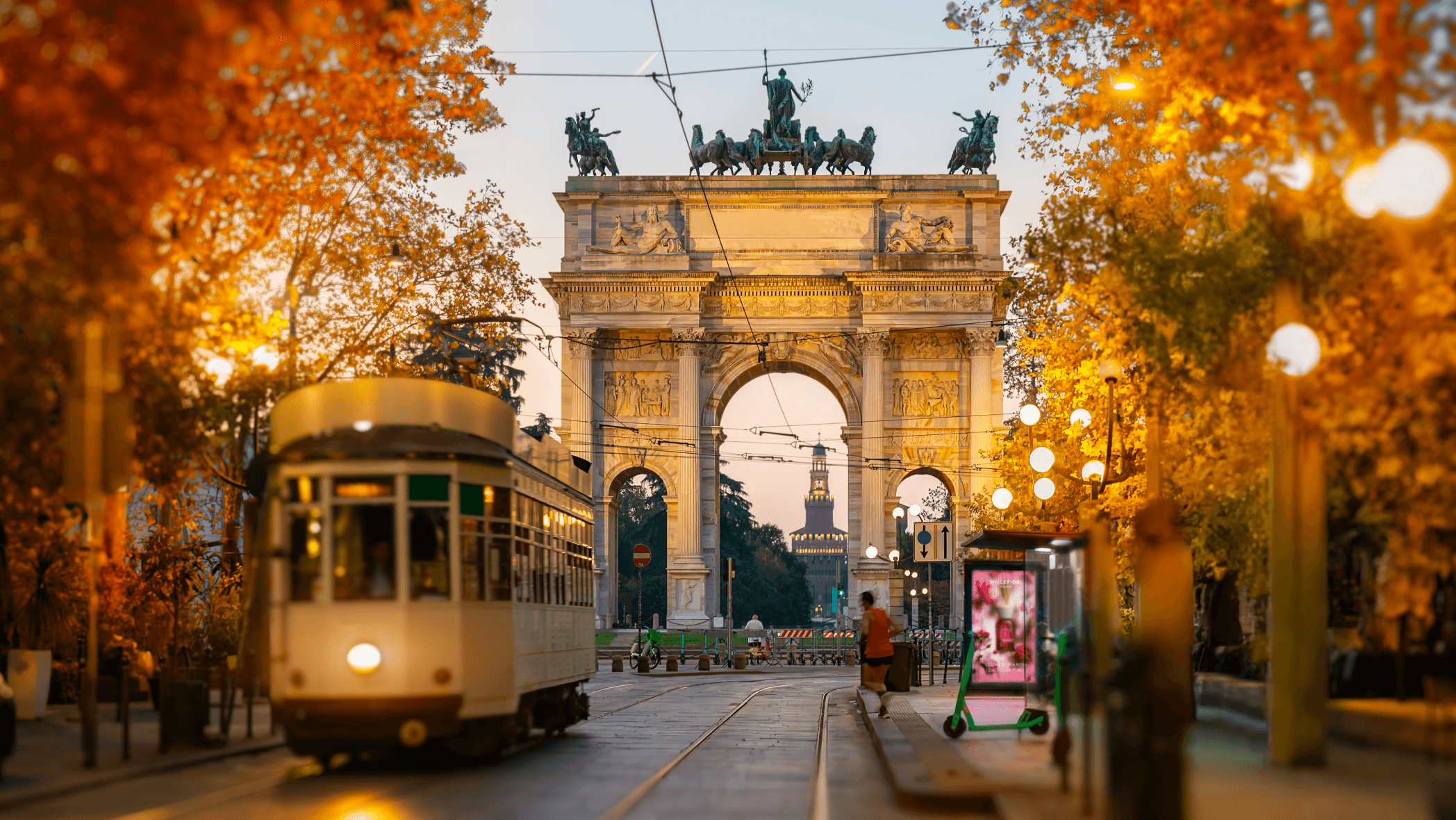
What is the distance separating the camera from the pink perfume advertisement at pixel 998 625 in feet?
62.0

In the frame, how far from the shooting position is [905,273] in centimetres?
A: 5431

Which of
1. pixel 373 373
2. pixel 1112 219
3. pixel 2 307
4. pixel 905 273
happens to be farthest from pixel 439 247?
pixel 905 273

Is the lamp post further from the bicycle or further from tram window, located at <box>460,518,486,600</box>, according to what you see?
the bicycle

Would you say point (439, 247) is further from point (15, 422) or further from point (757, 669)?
point (757, 669)

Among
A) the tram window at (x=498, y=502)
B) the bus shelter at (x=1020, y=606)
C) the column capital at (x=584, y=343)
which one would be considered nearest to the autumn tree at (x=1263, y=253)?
the bus shelter at (x=1020, y=606)

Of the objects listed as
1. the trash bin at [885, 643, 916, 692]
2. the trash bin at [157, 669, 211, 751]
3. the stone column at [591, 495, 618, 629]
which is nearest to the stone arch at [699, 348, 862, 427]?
the stone column at [591, 495, 618, 629]

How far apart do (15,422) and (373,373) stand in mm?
9647

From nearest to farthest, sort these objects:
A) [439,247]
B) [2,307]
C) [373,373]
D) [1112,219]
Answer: [2,307], [1112,219], [373,373], [439,247]

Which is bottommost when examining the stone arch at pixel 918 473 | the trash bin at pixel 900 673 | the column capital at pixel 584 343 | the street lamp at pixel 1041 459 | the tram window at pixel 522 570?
the trash bin at pixel 900 673

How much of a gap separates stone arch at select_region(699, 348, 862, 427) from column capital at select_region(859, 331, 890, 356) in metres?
1.84

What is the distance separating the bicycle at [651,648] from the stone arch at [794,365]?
9.09 metres

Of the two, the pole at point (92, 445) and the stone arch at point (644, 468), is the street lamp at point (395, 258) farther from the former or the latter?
the stone arch at point (644, 468)

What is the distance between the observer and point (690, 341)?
55.0m

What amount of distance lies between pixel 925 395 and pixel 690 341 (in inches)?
352
